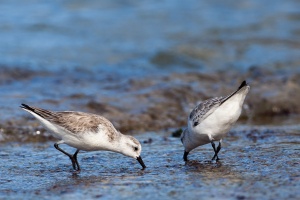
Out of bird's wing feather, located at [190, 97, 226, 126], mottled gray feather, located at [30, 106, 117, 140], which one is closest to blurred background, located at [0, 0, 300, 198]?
bird's wing feather, located at [190, 97, 226, 126]

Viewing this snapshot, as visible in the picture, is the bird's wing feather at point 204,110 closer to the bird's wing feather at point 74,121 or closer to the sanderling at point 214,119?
the sanderling at point 214,119

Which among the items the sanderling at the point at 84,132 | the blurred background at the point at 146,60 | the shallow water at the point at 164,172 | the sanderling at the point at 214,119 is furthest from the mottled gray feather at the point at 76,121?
the blurred background at the point at 146,60

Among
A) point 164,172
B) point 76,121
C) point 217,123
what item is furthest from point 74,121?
point 217,123

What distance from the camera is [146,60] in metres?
16.8

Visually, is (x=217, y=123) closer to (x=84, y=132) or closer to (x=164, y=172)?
(x=164, y=172)

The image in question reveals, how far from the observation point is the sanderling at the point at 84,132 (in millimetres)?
7355

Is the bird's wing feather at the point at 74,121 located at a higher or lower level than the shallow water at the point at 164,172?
higher

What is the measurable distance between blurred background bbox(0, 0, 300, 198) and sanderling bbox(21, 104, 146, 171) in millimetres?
2260

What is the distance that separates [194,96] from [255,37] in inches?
297

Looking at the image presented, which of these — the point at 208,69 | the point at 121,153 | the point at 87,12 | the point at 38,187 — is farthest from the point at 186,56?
the point at 38,187

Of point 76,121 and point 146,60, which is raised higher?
point 146,60

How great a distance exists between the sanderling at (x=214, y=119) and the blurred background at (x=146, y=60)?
4.98ft

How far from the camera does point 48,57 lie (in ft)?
54.2

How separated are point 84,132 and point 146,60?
31.6ft
